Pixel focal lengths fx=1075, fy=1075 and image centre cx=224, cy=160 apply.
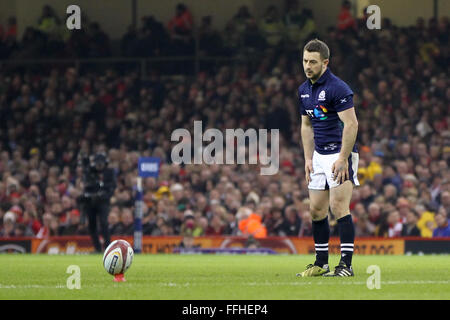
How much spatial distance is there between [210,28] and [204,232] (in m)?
7.77

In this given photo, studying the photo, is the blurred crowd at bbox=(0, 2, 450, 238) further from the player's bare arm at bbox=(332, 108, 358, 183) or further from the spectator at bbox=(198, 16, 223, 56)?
the player's bare arm at bbox=(332, 108, 358, 183)

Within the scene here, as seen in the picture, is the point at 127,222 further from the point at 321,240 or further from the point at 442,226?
the point at 321,240

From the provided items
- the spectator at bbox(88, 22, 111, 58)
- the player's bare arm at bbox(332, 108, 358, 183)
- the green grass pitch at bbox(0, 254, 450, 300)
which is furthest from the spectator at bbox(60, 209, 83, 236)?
the player's bare arm at bbox(332, 108, 358, 183)

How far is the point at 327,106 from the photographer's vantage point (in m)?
11.1

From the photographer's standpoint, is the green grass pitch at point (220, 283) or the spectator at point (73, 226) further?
the spectator at point (73, 226)

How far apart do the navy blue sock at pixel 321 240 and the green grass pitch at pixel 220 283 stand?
411 millimetres

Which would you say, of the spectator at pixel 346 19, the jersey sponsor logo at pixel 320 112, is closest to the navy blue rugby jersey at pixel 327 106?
the jersey sponsor logo at pixel 320 112

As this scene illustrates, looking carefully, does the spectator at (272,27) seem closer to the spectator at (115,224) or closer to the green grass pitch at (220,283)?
the spectator at (115,224)

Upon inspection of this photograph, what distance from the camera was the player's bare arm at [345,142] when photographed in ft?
35.5

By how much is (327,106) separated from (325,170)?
669 mm

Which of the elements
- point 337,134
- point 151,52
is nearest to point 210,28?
point 151,52

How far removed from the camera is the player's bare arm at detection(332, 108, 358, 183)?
1083cm

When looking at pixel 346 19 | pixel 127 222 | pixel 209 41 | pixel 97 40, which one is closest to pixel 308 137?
pixel 127 222

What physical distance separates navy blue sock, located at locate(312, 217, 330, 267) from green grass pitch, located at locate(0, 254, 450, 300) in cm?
41
